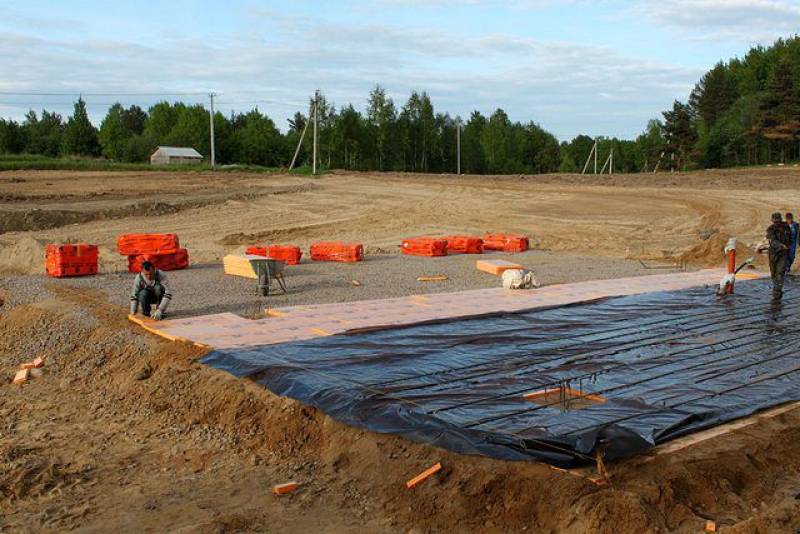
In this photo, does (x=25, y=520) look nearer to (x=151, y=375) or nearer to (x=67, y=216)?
(x=151, y=375)

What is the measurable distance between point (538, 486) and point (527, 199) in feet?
78.9

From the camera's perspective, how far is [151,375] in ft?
24.4

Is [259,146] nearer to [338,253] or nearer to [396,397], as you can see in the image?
[338,253]

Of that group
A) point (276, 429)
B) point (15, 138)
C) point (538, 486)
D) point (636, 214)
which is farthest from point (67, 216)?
point (15, 138)

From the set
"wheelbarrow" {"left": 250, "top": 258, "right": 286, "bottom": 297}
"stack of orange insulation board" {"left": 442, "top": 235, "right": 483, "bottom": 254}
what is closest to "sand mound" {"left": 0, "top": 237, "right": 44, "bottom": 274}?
"wheelbarrow" {"left": 250, "top": 258, "right": 286, "bottom": 297}

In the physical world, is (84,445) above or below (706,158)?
below

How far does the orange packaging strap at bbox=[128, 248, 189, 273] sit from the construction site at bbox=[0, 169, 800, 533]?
6 centimetres

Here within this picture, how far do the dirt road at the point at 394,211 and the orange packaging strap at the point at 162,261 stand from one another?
1.70m

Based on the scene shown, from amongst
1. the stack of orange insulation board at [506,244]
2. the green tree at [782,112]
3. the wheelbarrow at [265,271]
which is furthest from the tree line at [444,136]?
the wheelbarrow at [265,271]

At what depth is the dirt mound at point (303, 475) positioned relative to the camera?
4.31 metres

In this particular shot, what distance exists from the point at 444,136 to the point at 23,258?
55.9 metres

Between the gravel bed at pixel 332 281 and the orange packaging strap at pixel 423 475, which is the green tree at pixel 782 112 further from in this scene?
the orange packaging strap at pixel 423 475

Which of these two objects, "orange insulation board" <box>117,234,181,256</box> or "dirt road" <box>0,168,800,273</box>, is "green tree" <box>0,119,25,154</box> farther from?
"orange insulation board" <box>117,234,181,256</box>

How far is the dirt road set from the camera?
19844 millimetres
